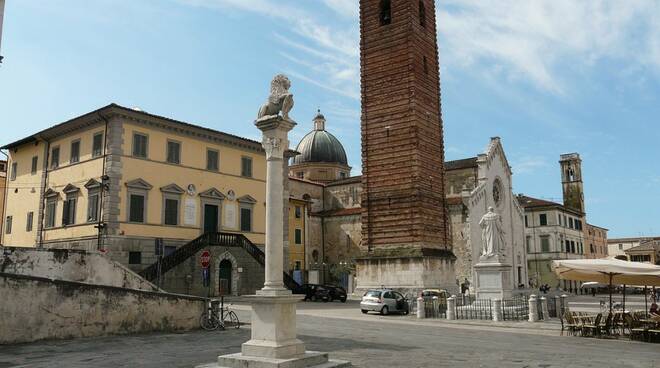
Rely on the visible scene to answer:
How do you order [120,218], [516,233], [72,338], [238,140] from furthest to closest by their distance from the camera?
[516,233]
[238,140]
[120,218]
[72,338]

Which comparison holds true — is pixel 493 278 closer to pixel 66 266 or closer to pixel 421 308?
pixel 421 308

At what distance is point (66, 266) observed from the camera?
63.6ft

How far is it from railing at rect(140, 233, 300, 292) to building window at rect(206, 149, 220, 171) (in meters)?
4.45

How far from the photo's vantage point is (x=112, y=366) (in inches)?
409

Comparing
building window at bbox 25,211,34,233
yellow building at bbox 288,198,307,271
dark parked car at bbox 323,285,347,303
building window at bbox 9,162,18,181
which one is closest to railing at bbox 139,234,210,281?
dark parked car at bbox 323,285,347,303

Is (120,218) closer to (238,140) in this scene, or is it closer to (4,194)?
(238,140)

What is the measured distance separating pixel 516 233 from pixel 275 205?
161 feet

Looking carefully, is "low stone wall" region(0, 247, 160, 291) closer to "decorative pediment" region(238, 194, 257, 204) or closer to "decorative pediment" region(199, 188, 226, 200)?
"decorative pediment" region(199, 188, 226, 200)

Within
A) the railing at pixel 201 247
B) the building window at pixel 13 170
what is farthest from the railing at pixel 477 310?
the building window at pixel 13 170

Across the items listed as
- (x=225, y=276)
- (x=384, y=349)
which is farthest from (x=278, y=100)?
(x=225, y=276)

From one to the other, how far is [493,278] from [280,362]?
1611cm

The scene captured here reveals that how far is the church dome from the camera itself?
68.5 meters

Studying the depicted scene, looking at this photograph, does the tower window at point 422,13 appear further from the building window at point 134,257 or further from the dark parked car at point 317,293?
the building window at point 134,257

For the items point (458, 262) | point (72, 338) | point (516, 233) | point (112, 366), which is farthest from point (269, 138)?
point (516, 233)
